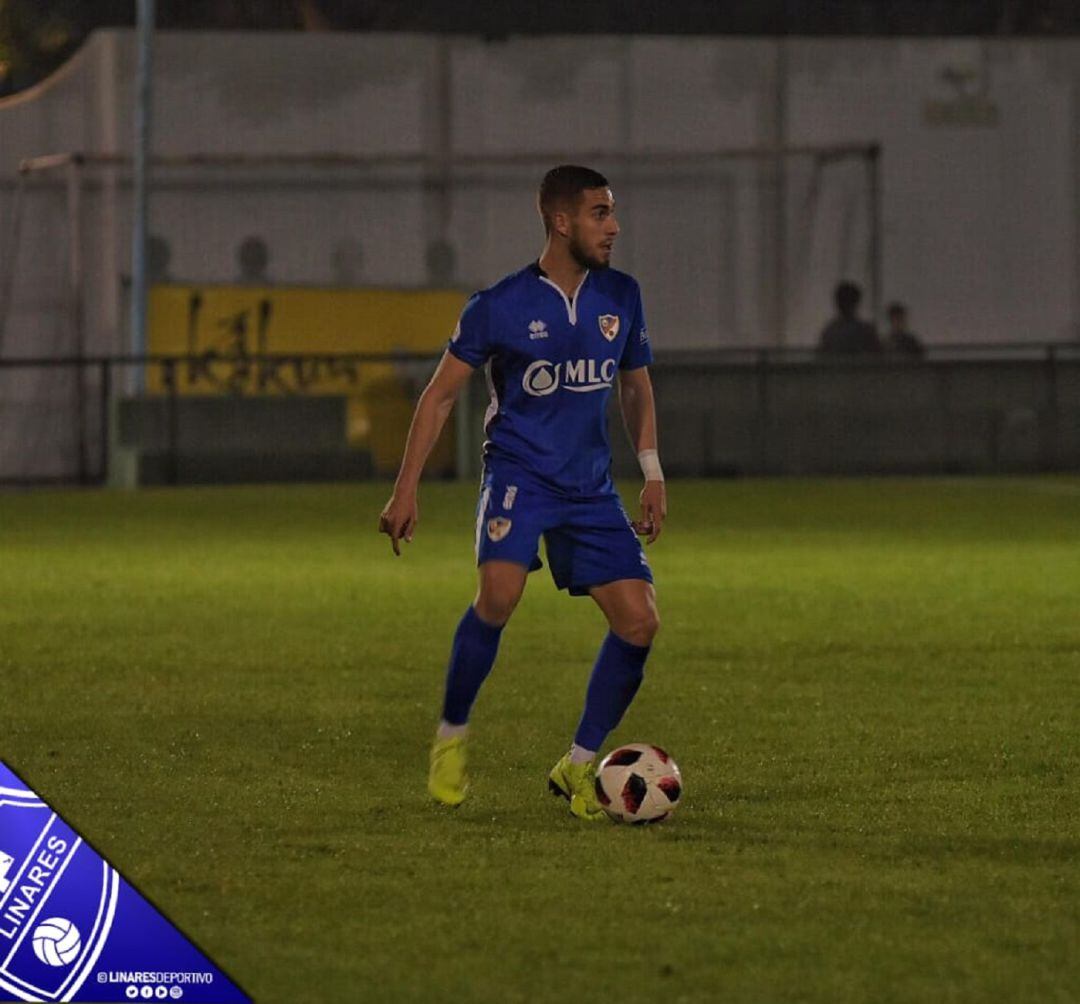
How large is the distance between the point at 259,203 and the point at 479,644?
83.9 ft

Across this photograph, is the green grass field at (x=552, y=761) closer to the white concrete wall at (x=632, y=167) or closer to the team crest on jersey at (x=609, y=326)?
the team crest on jersey at (x=609, y=326)

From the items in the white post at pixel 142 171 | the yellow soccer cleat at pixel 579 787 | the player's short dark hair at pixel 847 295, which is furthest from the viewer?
the white post at pixel 142 171

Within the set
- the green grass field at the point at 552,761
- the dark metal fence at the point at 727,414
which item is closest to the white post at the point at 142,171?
the dark metal fence at the point at 727,414

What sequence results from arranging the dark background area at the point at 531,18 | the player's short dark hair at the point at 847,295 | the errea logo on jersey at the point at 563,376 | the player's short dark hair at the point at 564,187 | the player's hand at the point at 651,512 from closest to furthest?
the player's short dark hair at the point at 564,187 < the errea logo on jersey at the point at 563,376 < the player's hand at the point at 651,512 < the player's short dark hair at the point at 847,295 < the dark background area at the point at 531,18

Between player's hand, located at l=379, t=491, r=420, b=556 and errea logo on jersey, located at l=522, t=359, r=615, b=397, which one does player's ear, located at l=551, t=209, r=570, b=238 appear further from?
player's hand, located at l=379, t=491, r=420, b=556

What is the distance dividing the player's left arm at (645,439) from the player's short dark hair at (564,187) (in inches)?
24.6

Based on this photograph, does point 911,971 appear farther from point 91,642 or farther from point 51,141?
point 51,141

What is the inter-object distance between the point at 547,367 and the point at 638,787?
4.07 feet

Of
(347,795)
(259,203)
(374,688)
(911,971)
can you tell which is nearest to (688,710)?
(374,688)

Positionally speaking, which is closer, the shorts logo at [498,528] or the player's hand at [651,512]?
the shorts logo at [498,528]

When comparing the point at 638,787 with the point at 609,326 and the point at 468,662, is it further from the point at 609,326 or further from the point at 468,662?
the point at 609,326

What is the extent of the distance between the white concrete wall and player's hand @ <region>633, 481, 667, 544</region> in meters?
24.5

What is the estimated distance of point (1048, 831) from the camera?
7375 mm

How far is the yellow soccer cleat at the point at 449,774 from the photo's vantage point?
7.82m
